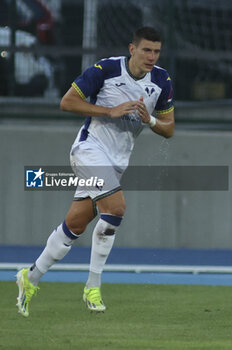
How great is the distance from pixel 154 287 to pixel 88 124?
85.1 inches

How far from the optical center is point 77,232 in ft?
25.4

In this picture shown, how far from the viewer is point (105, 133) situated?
25.9ft

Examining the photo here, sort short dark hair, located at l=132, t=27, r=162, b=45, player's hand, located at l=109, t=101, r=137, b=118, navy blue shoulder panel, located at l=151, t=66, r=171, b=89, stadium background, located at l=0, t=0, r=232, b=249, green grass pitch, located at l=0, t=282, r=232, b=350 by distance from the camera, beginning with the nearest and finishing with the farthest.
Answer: green grass pitch, located at l=0, t=282, r=232, b=350, player's hand, located at l=109, t=101, r=137, b=118, short dark hair, located at l=132, t=27, r=162, b=45, navy blue shoulder panel, located at l=151, t=66, r=171, b=89, stadium background, located at l=0, t=0, r=232, b=249

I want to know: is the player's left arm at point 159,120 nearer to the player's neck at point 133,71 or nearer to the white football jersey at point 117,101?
the white football jersey at point 117,101

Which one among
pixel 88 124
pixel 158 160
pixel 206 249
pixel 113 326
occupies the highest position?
pixel 88 124

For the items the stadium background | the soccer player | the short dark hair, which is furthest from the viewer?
the stadium background

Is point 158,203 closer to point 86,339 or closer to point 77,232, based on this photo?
point 77,232

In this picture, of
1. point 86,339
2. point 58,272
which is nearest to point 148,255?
point 58,272

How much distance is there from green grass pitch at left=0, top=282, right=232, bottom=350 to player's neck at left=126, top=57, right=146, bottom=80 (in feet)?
5.99

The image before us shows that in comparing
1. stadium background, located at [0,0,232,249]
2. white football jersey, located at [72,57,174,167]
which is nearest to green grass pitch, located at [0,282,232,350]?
white football jersey, located at [72,57,174,167]

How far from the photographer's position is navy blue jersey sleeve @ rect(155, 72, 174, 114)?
800cm

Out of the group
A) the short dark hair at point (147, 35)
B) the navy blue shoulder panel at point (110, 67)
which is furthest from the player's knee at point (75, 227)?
the short dark hair at point (147, 35)

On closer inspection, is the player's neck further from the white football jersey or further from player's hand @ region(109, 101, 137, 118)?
player's hand @ region(109, 101, 137, 118)

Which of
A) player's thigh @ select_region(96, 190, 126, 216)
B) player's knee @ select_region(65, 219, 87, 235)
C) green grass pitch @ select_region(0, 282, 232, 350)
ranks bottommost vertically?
green grass pitch @ select_region(0, 282, 232, 350)
